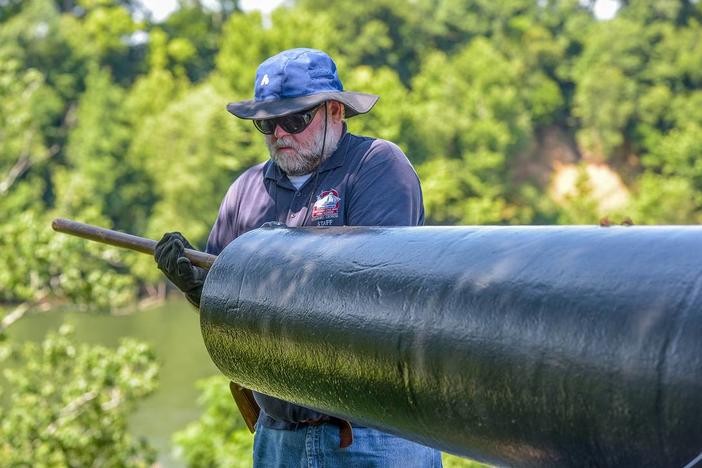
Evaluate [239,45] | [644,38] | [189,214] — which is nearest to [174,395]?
[189,214]

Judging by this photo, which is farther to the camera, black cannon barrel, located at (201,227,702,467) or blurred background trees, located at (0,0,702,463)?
blurred background trees, located at (0,0,702,463)

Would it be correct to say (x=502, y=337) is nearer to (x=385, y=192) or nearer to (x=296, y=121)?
(x=385, y=192)

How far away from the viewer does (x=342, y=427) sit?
2.79 m

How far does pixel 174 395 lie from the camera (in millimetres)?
30953

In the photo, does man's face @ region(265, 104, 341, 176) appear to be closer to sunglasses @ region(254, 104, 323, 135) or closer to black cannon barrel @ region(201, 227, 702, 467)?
sunglasses @ region(254, 104, 323, 135)

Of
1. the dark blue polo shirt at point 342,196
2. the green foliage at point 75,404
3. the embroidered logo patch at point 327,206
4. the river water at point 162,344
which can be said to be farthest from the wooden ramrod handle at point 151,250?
the river water at point 162,344

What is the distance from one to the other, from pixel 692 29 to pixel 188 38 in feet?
90.8

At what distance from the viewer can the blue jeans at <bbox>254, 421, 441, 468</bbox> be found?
2.78m

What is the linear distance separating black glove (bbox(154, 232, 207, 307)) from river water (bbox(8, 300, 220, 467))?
20238 mm

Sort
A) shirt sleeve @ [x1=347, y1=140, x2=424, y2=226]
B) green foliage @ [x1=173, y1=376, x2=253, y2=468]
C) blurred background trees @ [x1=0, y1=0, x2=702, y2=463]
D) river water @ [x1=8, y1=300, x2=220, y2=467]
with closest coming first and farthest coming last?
shirt sleeve @ [x1=347, y1=140, x2=424, y2=226], green foliage @ [x1=173, y1=376, x2=253, y2=468], river water @ [x1=8, y1=300, x2=220, y2=467], blurred background trees @ [x1=0, y1=0, x2=702, y2=463]

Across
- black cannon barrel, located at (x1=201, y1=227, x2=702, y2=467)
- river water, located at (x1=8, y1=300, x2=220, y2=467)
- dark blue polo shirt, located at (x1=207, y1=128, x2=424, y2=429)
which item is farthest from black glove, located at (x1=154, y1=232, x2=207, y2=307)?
river water, located at (x1=8, y1=300, x2=220, y2=467)

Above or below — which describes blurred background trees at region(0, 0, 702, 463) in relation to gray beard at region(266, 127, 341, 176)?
below

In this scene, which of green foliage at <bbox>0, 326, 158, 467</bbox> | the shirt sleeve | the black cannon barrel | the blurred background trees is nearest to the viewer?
the black cannon barrel

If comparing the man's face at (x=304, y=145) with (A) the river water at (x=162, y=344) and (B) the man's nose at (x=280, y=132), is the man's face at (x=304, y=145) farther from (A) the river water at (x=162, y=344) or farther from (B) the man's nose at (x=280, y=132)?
(A) the river water at (x=162, y=344)
